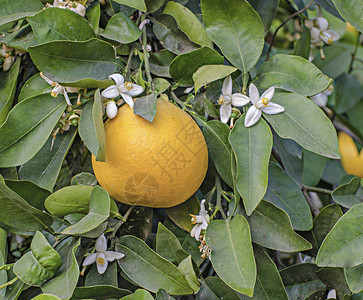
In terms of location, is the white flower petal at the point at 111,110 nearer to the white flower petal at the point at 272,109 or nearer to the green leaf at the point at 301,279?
the white flower petal at the point at 272,109

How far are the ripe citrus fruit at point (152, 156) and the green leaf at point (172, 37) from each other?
128 mm

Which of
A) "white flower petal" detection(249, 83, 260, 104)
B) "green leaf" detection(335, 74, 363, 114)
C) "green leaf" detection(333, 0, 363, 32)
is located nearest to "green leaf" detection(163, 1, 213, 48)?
"white flower petal" detection(249, 83, 260, 104)

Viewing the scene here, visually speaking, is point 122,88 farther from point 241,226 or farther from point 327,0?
point 327,0

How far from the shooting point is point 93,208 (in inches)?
27.5

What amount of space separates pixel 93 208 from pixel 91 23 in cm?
32

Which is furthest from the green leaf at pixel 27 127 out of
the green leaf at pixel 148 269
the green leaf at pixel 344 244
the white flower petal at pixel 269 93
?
the green leaf at pixel 344 244

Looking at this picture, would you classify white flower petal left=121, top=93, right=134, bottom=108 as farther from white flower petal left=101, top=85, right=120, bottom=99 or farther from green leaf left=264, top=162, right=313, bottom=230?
green leaf left=264, top=162, right=313, bottom=230

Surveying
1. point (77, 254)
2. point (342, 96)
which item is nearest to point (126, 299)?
point (77, 254)

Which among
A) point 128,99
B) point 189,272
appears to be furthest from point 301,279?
point 128,99

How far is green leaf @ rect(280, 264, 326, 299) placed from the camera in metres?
0.82

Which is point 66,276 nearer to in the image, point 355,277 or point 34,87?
point 34,87

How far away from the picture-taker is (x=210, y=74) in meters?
0.71

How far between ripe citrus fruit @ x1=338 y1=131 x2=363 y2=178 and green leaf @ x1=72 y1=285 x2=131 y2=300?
0.99 meters

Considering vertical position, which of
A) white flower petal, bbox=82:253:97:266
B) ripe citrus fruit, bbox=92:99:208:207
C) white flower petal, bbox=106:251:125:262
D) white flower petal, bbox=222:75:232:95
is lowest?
white flower petal, bbox=82:253:97:266
